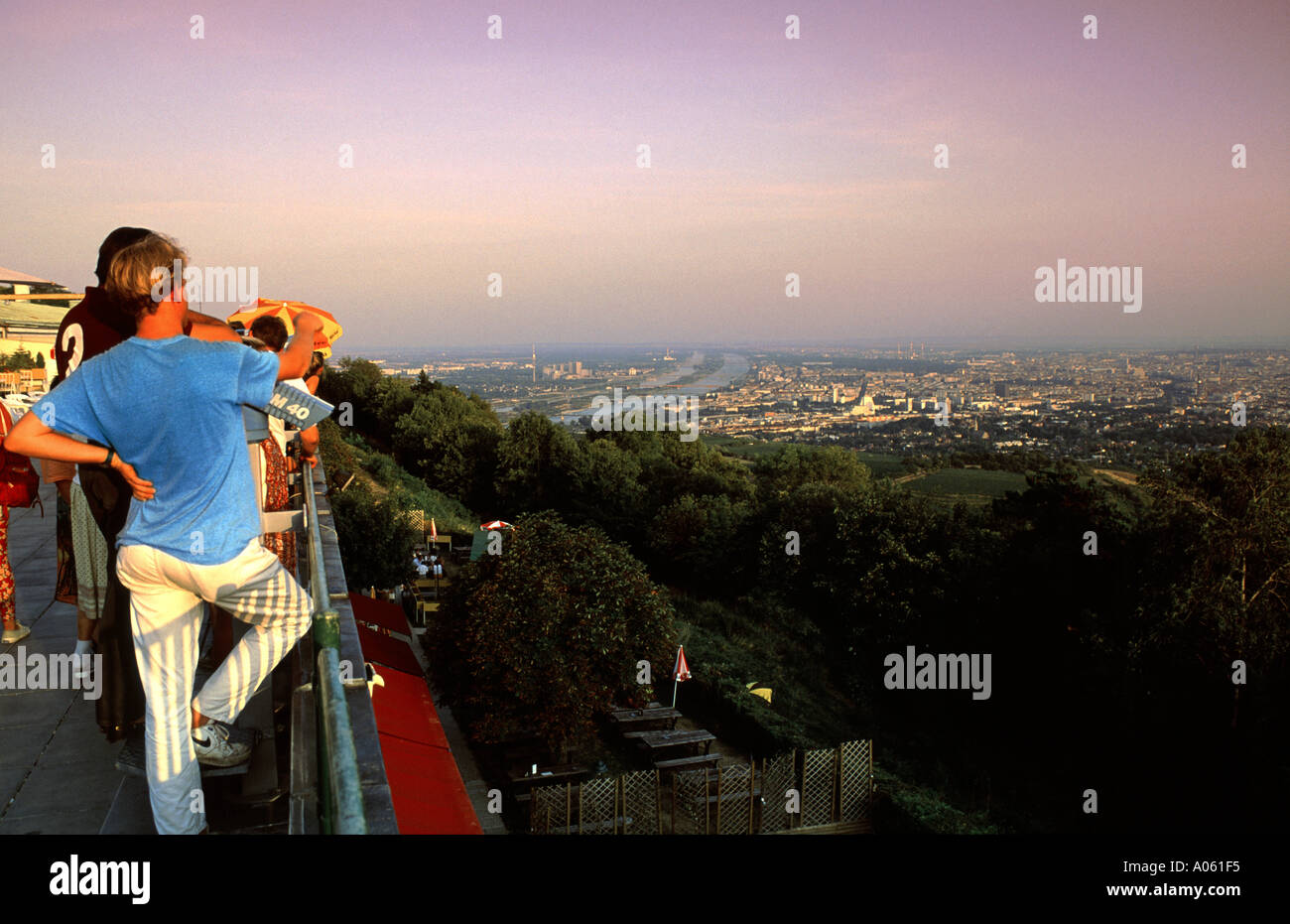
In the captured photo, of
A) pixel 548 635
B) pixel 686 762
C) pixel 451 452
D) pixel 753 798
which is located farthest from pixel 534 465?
pixel 753 798

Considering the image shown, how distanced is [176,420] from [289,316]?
307 centimetres

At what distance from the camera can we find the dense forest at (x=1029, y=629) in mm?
18797

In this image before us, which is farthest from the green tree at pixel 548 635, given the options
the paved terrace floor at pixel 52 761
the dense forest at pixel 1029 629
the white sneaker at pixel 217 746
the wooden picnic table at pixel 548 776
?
the white sneaker at pixel 217 746

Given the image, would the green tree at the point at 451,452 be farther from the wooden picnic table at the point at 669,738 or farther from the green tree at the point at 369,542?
the wooden picnic table at the point at 669,738

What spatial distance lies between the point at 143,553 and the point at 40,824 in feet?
5.42

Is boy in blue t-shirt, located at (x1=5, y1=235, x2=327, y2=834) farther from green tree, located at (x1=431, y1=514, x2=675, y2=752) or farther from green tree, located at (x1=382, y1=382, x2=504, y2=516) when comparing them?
green tree, located at (x1=382, y1=382, x2=504, y2=516)

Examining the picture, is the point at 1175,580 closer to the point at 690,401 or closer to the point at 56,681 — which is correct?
the point at 56,681

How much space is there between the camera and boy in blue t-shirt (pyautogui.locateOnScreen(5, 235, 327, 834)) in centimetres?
277

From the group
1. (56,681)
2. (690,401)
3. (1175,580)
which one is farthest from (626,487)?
(56,681)

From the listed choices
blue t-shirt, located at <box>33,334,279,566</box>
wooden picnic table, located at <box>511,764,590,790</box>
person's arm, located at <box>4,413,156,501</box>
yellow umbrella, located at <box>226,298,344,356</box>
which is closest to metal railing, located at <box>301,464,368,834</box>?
blue t-shirt, located at <box>33,334,279,566</box>

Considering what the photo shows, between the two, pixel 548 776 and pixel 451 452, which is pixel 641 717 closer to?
pixel 548 776

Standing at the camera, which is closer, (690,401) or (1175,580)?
(1175,580)

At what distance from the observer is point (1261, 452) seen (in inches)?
784

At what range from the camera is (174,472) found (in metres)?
2.83
